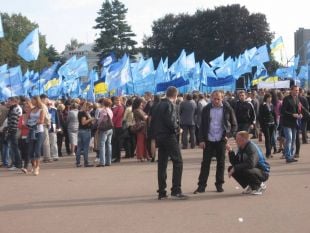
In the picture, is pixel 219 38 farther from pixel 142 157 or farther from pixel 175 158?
pixel 175 158

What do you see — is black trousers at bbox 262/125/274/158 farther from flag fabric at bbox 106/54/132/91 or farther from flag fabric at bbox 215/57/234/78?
flag fabric at bbox 215/57/234/78

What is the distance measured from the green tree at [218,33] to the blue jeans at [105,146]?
64.8 meters

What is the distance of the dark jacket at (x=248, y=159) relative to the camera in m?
10.1

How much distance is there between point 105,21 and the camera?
354ft

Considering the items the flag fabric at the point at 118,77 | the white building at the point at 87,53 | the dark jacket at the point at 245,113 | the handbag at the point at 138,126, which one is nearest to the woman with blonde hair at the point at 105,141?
the handbag at the point at 138,126

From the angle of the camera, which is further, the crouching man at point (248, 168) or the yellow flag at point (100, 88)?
the yellow flag at point (100, 88)

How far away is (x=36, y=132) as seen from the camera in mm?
13703

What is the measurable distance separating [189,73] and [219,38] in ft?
148

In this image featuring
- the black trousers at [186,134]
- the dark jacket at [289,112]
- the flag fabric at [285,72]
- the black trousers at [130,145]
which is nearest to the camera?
the dark jacket at [289,112]

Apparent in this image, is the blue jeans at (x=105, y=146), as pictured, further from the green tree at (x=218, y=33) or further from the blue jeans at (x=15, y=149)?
the green tree at (x=218, y=33)

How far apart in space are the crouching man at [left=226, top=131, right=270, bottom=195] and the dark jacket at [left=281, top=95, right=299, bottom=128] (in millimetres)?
4131

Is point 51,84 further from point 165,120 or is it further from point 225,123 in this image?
point 165,120

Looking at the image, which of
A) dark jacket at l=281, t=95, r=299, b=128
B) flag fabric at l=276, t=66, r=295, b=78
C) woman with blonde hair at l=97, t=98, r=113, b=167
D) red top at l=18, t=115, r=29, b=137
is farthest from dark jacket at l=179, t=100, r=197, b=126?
flag fabric at l=276, t=66, r=295, b=78

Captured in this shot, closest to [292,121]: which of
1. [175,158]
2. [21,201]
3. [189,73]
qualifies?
[175,158]
